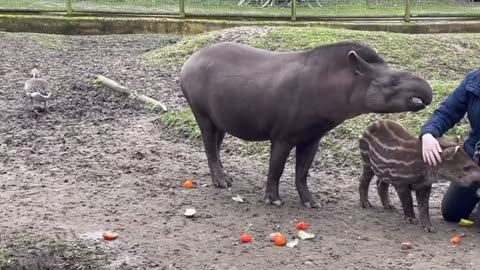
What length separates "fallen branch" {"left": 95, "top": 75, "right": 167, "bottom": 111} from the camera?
8355mm

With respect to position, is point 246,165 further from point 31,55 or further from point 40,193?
point 31,55

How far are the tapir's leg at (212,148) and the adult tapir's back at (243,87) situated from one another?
0.32 feet

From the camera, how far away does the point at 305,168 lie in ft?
18.6

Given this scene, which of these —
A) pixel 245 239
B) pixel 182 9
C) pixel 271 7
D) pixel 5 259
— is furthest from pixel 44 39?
pixel 245 239

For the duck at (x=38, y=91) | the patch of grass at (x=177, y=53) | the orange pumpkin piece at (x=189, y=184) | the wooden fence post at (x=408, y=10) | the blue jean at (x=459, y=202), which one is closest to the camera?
the blue jean at (x=459, y=202)

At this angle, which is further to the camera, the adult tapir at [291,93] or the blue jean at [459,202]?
the blue jean at [459,202]

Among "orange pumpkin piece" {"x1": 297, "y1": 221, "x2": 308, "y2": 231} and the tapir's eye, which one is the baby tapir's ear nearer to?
the tapir's eye

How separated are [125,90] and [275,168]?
11.6 feet

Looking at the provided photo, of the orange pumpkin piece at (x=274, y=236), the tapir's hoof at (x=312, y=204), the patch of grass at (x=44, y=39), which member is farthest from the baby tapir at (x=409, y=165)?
the patch of grass at (x=44, y=39)

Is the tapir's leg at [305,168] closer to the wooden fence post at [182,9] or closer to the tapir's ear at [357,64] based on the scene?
the tapir's ear at [357,64]

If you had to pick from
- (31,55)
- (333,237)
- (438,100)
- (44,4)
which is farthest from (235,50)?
(44,4)

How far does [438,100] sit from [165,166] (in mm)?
2547

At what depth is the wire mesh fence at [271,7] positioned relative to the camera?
13.9m

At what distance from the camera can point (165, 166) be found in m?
6.64
